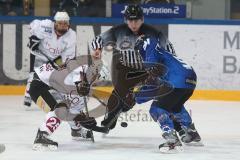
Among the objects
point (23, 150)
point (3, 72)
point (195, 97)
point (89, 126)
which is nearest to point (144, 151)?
point (89, 126)

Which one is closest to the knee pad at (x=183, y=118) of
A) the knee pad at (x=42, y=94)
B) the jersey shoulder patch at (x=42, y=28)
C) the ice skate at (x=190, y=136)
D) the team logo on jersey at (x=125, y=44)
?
the ice skate at (x=190, y=136)

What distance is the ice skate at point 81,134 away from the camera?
5359 millimetres

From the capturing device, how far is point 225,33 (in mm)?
8203

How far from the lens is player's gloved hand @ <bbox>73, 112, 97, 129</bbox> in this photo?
5.19 metres

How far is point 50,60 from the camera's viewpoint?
595cm

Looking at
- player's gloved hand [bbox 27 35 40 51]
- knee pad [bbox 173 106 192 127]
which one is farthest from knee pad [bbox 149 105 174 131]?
player's gloved hand [bbox 27 35 40 51]

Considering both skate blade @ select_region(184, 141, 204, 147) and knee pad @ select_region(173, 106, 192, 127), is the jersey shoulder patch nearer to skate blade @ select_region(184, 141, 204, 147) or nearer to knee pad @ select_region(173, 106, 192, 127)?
knee pad @ select_region(173, 106, 192, 127)

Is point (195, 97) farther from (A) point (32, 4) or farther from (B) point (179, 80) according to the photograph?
(B) point (179, 80)

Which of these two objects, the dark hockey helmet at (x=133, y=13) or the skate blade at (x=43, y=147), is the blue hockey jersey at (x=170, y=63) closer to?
the dark hockey helmet at (x=133, y=13)

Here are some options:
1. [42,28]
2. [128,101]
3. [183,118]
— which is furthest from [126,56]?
[42,28]

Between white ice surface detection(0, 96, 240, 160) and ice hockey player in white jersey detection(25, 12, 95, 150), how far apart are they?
0.12 meters

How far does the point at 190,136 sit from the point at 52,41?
1.64 m

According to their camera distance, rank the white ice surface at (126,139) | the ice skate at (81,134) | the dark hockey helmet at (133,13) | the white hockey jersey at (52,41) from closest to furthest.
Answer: the white ice surface at (126,139)
the dark hockey helmet at (133,13)
the ice skate at (81,134)
the white hockey jersey at (52,41)

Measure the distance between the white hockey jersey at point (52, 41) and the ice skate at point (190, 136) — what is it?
1.22m
